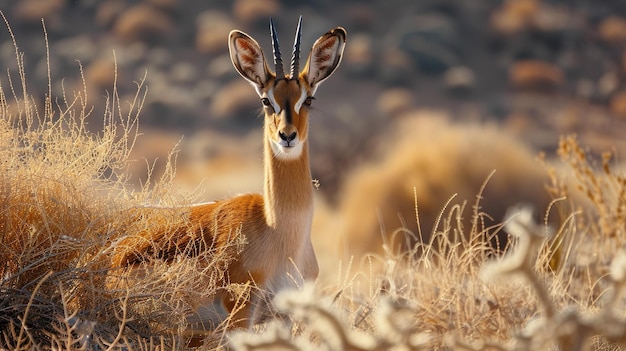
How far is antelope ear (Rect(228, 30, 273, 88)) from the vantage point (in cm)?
618

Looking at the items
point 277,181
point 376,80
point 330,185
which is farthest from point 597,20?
point 277,181

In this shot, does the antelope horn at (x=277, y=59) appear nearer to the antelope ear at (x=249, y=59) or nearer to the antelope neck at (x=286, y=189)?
the antelope ear at (x=249, y=59)

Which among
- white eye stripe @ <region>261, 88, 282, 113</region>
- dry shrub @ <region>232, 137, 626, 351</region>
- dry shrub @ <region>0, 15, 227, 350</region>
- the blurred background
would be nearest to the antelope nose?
white eye stripe @ <region>261, 88, 282, 113</region>

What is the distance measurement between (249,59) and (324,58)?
499 millimetres

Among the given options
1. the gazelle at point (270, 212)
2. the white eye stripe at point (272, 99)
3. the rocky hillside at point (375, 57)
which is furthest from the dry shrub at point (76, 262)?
the rocky hillside at point (375, 57)

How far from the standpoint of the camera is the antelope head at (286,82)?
589 centimetres

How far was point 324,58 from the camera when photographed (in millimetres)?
6402

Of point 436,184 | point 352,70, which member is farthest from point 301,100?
point 352,70

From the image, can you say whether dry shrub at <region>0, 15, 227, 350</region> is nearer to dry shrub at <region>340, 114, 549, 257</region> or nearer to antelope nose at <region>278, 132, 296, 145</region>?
antelope nose at <region>278, 132, 296, 145</region>

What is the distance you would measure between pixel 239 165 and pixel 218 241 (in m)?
18.4

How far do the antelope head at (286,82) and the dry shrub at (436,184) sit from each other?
702 cm

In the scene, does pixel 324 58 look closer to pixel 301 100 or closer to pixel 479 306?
pixel 301 100

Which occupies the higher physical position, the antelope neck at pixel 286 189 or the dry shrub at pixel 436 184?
the antelope neck at pixel 286 189

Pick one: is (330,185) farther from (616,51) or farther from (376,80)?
(616,51)
